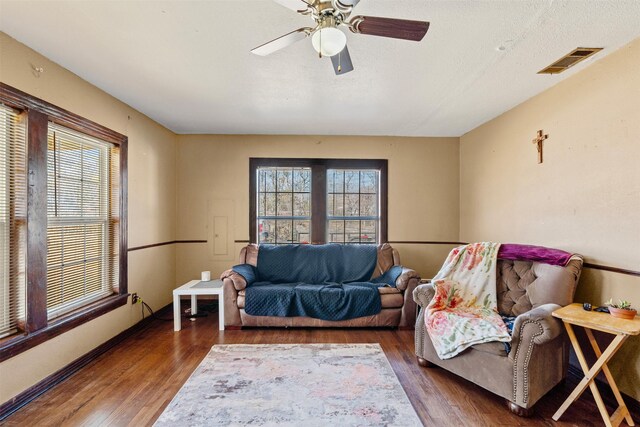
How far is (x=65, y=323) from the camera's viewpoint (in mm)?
2344

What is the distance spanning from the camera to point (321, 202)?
4.33 m

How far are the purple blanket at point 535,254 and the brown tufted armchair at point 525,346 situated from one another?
42 mm

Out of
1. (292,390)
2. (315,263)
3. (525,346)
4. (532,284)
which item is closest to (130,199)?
(315,263)

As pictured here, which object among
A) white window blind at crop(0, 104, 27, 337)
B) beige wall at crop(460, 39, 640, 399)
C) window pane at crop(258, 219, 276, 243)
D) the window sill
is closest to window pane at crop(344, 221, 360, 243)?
window pane at crop(258, 219, 276, 243)

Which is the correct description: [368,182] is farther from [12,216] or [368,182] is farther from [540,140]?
[12,216]

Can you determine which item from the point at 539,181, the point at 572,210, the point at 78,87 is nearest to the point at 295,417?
the point at 572,210

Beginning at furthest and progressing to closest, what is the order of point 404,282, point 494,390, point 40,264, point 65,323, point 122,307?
point 404,282, point 122,307, point 65,323, point 40,264, point 494,390

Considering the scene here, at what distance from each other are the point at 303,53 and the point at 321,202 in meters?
2.42

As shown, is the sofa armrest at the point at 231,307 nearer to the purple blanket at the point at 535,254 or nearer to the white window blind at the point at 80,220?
the white window blind at the point at 80,220

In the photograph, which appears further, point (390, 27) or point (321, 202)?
point (321, 202)

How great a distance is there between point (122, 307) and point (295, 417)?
2.29 metres

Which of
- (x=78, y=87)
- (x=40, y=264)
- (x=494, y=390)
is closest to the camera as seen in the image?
(x=494, y=390)

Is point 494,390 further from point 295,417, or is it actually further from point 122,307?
point 122,307

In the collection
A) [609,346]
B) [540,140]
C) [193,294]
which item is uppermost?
[540,140]
